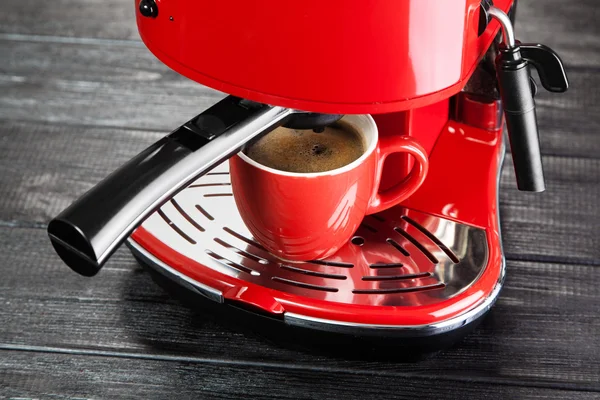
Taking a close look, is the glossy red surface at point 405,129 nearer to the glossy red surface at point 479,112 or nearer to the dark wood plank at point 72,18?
the glossy red surface at point 479,112

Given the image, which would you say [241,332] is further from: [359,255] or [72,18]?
[72,18]

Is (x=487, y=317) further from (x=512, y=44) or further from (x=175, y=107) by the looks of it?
Answer: (x=175, y=107)

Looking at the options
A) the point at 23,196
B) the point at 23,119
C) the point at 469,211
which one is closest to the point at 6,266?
the point at 23,196

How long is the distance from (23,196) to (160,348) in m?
0.21

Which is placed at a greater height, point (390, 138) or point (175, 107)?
point (390, 138)

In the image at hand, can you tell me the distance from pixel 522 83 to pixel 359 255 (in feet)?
0.49

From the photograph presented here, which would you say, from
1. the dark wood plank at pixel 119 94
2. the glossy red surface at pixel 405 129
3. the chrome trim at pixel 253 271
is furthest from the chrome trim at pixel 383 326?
the dark wood plank at pixel 119 94

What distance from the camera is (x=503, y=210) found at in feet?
2.19

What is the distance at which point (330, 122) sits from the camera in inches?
18.5

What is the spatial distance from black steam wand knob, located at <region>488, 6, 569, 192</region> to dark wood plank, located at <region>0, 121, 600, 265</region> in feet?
0.53

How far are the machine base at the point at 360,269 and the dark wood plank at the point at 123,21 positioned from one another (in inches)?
13.7

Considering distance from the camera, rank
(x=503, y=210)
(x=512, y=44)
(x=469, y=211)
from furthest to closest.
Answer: (x=503, y=210) < (x=469, y=211) < (x=512, y=44)

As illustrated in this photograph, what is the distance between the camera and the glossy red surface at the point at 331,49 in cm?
38

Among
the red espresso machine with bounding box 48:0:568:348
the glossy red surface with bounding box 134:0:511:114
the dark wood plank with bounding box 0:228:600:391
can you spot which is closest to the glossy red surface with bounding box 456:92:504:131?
the red espresso machine with bounding box 48:0:568:348
